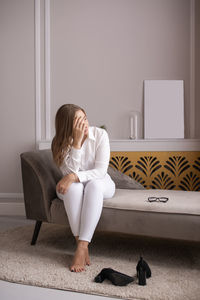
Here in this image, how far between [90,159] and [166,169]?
47.6 inches

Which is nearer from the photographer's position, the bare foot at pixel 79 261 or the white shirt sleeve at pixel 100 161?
the bare foot at pixel 79 261

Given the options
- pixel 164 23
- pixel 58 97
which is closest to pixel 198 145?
pixel 164 23

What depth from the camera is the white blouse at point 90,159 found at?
232cm

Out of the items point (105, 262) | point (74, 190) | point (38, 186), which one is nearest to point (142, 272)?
point (105, 262)

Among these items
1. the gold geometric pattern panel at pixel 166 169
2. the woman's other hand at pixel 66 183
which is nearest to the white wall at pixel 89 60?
the gold geometric pattern panel at pixel 166 169

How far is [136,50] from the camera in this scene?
364 cm

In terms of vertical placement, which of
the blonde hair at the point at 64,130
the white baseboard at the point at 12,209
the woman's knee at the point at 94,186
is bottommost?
the white baseboard at the point at 12,209

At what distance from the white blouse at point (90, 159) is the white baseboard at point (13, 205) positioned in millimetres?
1645

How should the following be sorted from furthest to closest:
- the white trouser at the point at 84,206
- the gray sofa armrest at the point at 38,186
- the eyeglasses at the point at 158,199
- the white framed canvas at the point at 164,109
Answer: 1. the white framed canvas at the point at 164,109
2. the gray sofa armrest at the point at 38,186
3. the eyeglasses at the point at 158,199
4. the white trouser at the point at 84,206

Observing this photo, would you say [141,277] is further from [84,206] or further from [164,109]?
[164,109]

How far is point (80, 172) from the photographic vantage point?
2291 mm

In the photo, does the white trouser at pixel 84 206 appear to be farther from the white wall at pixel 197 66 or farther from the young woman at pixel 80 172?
the white wall at pixel 197 66

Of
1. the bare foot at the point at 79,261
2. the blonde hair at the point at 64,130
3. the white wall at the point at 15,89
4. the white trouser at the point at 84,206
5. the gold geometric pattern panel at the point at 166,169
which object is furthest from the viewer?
the white wall at the point at 15,89

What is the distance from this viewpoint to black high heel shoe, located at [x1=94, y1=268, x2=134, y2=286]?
1.80m
